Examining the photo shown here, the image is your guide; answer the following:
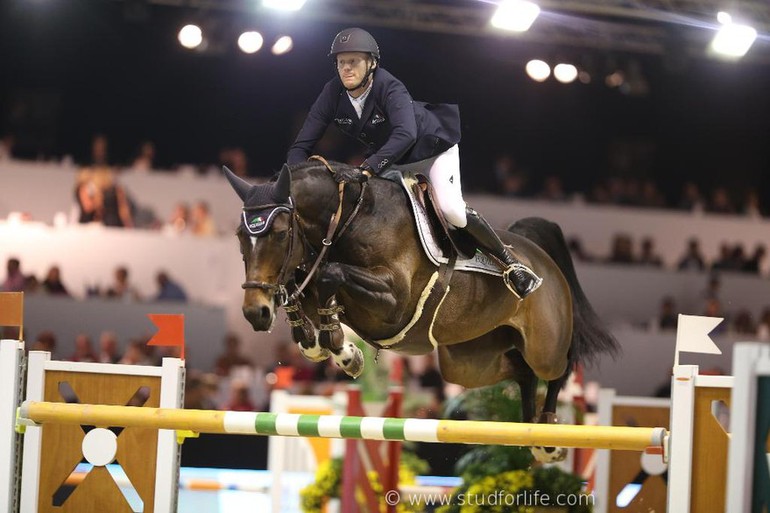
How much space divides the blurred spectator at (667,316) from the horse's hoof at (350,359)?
24.2 ft

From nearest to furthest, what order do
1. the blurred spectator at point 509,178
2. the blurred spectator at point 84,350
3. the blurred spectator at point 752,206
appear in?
the blurred spectator at point 84,350
the blurred spectator at point 509,178
the blurred spectator at point 752,206

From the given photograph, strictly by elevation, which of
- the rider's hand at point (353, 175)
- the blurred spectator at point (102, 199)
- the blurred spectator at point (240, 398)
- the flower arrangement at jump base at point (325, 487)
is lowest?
the flower arrangement at jump base at point (325, 487)

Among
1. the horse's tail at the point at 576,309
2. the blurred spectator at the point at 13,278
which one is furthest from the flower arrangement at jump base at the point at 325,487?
the blurred spectator at the point at 13,278

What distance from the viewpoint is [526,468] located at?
19.8 ft

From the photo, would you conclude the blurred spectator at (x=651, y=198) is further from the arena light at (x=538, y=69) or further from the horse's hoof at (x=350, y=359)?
the horse's hoof at (x=350, y=359)

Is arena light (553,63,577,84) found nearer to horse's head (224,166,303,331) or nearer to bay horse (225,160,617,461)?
bay horse (225,160,617,461)

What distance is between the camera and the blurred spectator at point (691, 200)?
1317 centimetres

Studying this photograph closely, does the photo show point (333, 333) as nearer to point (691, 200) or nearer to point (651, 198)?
point (651, 198)

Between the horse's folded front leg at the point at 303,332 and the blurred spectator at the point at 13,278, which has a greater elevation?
the blurred spectator at the point at 13,278

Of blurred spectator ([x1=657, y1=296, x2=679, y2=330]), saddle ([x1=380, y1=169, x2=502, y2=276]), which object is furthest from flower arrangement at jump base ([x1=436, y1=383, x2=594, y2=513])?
blurred spectator ([x1=657, y1=296, x2=679, y2=330])

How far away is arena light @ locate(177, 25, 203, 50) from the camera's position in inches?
419

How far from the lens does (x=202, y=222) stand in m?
11.2

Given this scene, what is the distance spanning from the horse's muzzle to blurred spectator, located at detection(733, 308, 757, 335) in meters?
8.51

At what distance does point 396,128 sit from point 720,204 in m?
9.44
